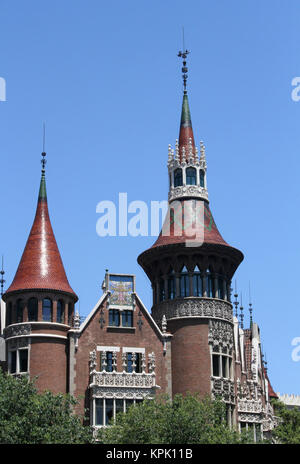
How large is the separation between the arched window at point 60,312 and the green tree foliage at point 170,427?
10096 millimetres

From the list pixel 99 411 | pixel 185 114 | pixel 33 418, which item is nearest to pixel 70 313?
pixel 99 411

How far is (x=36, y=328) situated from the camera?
197 ft

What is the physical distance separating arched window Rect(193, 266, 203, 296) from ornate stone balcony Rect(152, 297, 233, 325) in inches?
24.1

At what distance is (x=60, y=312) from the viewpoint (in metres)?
61.5

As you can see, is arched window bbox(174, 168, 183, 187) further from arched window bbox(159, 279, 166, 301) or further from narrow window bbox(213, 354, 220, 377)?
narrow window bbox(213, 354, 220, 377)

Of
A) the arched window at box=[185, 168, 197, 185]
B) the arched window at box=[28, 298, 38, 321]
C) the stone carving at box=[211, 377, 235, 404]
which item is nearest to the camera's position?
the arched window at box=[28, 298, 38, 321]

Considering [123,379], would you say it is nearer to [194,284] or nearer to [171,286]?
[171,286]

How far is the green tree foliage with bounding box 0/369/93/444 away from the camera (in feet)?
159

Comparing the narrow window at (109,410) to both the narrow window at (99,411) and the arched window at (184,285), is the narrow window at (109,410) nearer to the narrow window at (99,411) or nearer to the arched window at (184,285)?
the narrow window at (99,411)

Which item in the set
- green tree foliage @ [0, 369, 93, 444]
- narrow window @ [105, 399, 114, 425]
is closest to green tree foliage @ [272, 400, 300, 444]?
narrow window @ [105, 399, 114, 425]

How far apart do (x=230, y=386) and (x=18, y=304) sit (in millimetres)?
15321

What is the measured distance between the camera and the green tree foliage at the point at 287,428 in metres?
64.3
